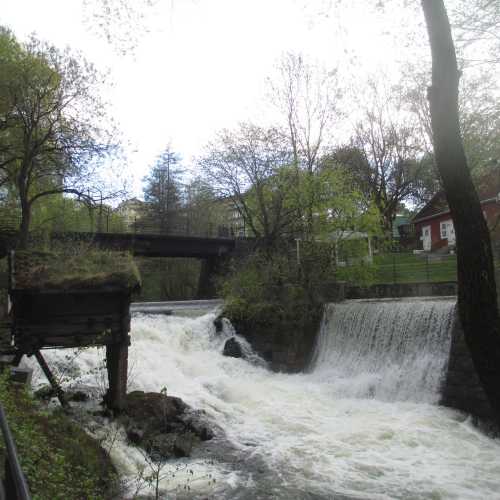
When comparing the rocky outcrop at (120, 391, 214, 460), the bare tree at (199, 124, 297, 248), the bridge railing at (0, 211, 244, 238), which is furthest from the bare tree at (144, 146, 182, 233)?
the rocky outcrop at (120, 391, 214, 460)

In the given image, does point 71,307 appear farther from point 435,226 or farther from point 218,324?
point 435,226

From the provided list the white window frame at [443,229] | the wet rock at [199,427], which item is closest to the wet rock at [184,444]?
the wet rock at [199,427]

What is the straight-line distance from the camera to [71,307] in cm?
884

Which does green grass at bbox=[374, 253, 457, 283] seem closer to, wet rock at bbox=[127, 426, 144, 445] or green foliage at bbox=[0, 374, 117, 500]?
wet rock at bbox=[127, 426, 144, 445]

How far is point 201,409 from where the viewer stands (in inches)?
421

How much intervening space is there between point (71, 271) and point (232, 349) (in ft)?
31.2

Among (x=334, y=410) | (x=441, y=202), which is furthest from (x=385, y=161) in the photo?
(x=334, y=410)

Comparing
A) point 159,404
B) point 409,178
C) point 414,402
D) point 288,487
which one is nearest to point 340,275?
point 414,402

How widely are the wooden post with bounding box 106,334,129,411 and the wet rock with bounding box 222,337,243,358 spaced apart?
828 cm

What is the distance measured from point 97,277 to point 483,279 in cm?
650

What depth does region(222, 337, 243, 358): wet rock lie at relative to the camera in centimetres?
1725

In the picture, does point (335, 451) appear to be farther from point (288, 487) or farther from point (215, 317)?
point (215, 317)

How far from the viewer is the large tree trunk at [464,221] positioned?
13.9 feet

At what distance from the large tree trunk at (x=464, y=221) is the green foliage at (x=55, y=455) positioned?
375cm
